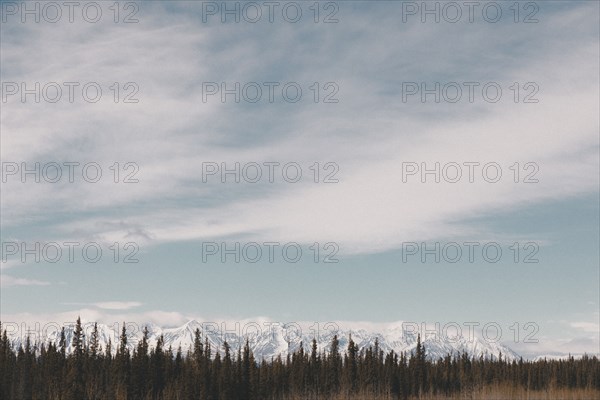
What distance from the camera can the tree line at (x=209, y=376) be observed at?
1898 inches

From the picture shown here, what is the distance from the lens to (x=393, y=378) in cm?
6850

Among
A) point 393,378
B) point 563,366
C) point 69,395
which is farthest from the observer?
point 563,366

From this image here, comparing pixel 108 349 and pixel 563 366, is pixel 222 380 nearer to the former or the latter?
pixel 108 349

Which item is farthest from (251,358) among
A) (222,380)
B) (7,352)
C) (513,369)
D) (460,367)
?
(513,369)

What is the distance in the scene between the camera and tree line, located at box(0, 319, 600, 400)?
4822 cm

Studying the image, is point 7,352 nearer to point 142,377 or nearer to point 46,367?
point 46,367

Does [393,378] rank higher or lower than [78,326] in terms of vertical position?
lower

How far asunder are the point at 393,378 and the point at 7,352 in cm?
3595

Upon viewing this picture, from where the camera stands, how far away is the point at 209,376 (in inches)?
2072

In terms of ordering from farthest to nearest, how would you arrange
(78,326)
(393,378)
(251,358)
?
(393,378) < (78,326) < (251,358)

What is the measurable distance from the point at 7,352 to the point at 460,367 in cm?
4688

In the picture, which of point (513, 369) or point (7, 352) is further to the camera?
point (513, 369)

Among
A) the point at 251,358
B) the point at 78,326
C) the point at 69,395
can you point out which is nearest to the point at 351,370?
the point at 251,358

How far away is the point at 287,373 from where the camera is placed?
6631cm
